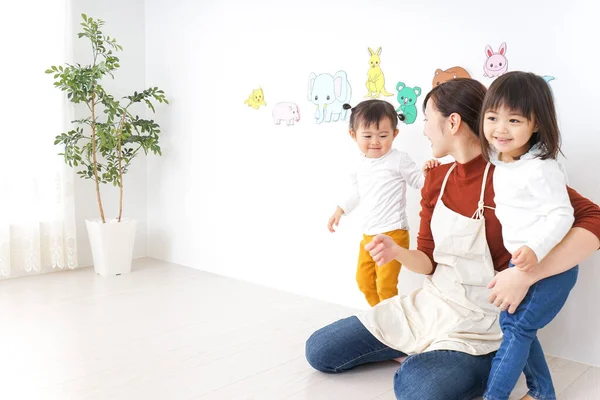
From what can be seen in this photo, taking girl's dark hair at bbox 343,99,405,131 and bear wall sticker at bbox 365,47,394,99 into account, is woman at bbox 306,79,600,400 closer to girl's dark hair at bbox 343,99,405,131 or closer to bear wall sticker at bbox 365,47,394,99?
girl's dark hair at bbox 343,99,405,131

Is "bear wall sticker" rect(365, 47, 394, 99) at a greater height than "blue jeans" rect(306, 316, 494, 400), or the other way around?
"bear wall sticker" rect(365, 47, 394, 99)

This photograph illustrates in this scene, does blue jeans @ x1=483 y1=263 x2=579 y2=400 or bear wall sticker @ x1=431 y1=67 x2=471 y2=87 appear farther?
bear wall sticker @ x1=431 y1=67 x2=471 y2=87

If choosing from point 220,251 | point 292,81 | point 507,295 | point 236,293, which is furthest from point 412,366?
point 220,251

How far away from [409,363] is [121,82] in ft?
8.94

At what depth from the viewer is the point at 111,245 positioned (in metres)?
3.26

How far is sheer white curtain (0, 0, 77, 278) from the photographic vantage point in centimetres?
307

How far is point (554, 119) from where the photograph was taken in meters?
1.54

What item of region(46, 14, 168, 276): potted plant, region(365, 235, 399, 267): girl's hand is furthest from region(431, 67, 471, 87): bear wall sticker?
region(46, 14, 168, 276): potted plant

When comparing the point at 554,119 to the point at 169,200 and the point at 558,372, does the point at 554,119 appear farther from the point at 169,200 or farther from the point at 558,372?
the point at 169,200

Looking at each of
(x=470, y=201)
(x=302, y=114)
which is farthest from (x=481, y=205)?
(x=302, y=114)

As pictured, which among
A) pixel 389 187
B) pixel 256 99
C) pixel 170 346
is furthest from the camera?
pixel 256 99

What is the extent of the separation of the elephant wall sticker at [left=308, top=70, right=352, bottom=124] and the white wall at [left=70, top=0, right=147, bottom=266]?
1442 millimetres

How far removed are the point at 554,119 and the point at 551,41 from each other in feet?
2.04

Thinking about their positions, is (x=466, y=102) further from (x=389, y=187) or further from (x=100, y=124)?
(x=100, y=124)
